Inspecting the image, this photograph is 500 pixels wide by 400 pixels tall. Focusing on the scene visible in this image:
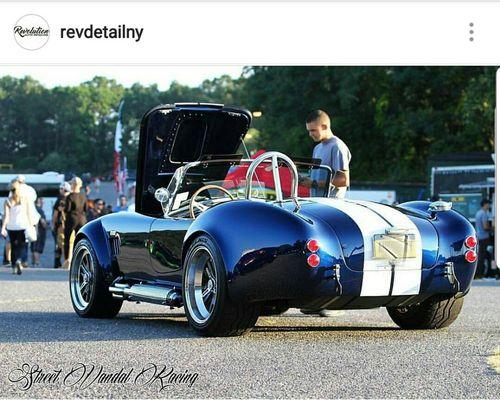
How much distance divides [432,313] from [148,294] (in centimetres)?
234

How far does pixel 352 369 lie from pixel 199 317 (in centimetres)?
222

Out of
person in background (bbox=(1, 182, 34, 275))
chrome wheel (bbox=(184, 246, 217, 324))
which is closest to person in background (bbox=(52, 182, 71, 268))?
person in background (bbox=(1, 182, 34, 275))

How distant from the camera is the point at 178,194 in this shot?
1036cm

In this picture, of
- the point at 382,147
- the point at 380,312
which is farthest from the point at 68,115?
the point at 380,312

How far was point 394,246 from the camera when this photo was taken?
28.4 feet

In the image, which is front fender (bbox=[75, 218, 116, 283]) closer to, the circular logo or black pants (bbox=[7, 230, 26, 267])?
the circular logo

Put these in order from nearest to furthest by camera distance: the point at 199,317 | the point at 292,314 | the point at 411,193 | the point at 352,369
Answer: the point at 352,369, the point at 199,317, the point at 292,314, the point at 411,193

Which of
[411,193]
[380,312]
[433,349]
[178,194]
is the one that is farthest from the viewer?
[411,193]

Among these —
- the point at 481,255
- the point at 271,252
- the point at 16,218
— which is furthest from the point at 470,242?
the point at 481,255

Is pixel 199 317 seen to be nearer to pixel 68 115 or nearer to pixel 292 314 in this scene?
pixel 292 314

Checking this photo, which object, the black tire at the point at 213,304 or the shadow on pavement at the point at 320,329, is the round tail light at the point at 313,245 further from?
the shadow on pavement at the point at 320,329

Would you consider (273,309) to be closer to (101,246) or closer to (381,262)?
(381,262)

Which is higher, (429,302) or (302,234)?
(302,234)

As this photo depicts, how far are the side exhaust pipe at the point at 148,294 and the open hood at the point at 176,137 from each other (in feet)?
3.14
